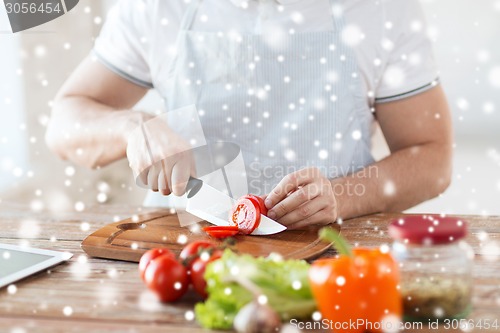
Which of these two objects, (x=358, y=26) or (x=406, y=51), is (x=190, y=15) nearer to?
(x=358, y=26)

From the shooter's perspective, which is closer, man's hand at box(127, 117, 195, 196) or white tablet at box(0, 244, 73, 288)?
white tablet at box(0, 244, 73, 288)

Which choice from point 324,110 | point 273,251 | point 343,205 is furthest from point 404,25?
point 273,251

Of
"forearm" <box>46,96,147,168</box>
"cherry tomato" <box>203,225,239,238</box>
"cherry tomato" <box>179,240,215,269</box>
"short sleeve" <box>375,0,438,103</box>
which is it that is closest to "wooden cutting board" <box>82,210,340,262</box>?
"cherry tomato" <box>203,225,239,238</box>

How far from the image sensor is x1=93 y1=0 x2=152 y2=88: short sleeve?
169 centimetres

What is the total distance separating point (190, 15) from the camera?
1662 millimetres

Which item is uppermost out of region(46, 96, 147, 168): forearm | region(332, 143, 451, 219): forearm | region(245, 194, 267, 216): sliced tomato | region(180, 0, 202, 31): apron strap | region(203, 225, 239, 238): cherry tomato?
region(180, 0, 202, 31): apron strap

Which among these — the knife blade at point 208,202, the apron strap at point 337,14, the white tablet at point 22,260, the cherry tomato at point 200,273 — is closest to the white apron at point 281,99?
the apron strap at point 337,14

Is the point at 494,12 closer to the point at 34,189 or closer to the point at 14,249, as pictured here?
the point at 34,189

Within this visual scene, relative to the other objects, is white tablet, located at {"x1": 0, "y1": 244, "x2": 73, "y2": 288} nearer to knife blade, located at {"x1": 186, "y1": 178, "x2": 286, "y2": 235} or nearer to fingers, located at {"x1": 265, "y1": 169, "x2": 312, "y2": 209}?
knife blade, located at {"x1": 186, "y1": 178, "x2": 286, "y2": 235}

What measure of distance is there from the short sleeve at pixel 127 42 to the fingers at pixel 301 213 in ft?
2.25

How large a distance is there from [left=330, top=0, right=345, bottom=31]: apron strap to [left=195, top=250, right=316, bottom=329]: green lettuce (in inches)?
37.7

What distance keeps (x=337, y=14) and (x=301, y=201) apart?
60cm

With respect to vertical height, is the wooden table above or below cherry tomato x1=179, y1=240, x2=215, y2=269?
below

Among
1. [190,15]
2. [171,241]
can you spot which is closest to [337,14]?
[190,15]
